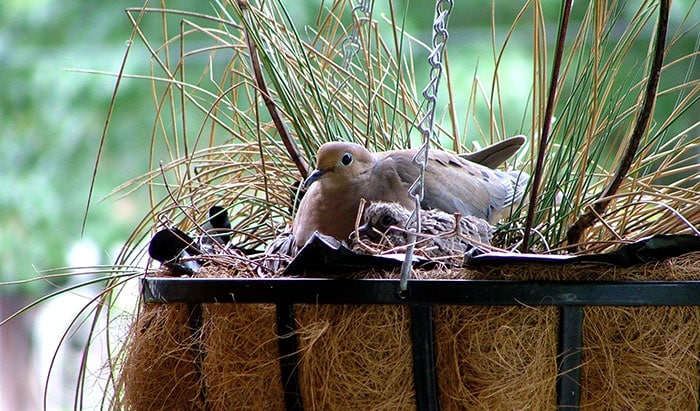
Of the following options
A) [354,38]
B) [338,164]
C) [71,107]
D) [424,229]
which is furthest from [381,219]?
[71,107]

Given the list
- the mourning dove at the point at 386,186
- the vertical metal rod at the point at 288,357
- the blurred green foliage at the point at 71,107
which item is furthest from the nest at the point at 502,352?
the blurred green foliage at the point at 71,107

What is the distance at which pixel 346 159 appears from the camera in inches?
39.5

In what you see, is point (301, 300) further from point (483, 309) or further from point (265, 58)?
point (265, 58)

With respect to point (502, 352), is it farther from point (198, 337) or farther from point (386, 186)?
point (386, 186)

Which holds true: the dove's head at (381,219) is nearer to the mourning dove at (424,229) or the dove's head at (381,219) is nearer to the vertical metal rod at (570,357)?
the mourning dove at (424,229)

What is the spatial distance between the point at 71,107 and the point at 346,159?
211cm

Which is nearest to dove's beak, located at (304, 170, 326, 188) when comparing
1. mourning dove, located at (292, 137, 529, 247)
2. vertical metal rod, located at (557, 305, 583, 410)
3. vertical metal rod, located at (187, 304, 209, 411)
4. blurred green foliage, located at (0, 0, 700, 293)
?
mourning dove, located at (292, 137, 529, 247)

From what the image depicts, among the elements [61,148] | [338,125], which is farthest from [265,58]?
[61,148]

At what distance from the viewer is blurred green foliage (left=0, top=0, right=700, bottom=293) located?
112 inches

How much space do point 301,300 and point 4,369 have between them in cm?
319

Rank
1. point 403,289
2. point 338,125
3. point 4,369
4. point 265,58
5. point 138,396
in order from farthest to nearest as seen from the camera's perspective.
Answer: point 4,369 < point 338,125 < point 265,58 < point 138,396 < point 403,289

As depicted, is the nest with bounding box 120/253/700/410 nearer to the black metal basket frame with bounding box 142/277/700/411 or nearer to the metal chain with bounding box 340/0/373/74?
the black metal basket frame with bounding box 142/277/700/411

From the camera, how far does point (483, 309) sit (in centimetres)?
63

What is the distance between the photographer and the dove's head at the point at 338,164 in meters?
0.97
